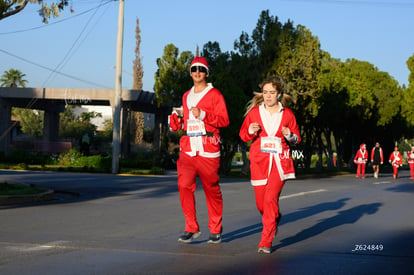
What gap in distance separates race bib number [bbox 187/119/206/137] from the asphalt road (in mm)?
1278

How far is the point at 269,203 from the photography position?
25.6ft

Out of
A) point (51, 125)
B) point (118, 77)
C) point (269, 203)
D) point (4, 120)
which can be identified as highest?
point (118, 77)

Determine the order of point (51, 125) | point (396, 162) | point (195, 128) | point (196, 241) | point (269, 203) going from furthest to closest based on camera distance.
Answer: point (51, 125) → point (396, 162) → point (196, 241) → point (195, 128) → point (269, 203)

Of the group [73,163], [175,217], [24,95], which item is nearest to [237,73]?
[73,163]

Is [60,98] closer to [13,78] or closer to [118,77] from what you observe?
[118,77]

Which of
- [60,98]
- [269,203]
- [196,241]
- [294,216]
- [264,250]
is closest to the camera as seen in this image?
[264,250]

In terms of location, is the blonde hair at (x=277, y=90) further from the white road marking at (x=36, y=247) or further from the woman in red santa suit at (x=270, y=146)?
the white road marking at (x=36, y=247)

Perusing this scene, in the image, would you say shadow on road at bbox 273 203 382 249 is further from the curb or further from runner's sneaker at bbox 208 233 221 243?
the curb

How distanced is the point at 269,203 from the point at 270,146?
669 mm

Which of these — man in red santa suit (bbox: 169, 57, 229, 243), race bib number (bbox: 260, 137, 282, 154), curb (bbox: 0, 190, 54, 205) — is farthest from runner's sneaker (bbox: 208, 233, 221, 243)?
curb (bbox: 0, 190, 54, 205)

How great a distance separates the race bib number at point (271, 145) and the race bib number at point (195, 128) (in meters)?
0.71

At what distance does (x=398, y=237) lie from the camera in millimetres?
9406

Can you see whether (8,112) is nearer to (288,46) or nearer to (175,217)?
(288,46)

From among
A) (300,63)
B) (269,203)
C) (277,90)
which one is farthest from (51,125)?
(269,203)
